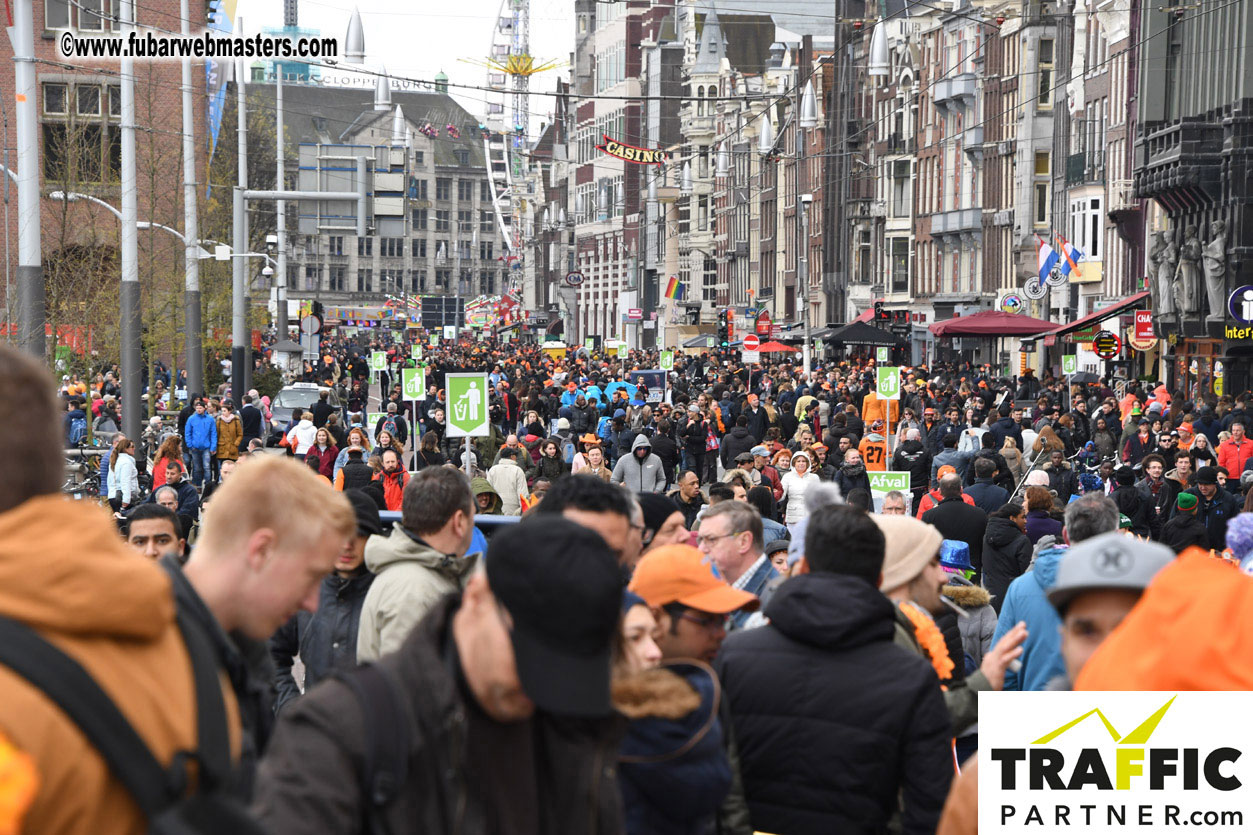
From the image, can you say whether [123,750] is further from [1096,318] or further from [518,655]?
[1096,318]

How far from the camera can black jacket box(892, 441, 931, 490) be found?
19.8m

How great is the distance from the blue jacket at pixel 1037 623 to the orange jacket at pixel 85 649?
3900 mm

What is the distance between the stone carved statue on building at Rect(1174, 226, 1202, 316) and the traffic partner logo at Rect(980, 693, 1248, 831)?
1530 inches

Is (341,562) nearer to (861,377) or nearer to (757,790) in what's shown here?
(757,790)

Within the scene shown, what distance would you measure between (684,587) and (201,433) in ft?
69.3

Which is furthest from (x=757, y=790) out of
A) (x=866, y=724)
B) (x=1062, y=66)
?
(x=1062, y=66)

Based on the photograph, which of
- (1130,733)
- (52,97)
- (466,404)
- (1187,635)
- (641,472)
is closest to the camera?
(1187,635)

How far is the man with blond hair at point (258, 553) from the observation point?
10.4 feet

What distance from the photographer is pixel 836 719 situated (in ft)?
14.0

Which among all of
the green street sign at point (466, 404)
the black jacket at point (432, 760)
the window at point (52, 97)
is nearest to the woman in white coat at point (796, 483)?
the green street sign at point (466, 404)

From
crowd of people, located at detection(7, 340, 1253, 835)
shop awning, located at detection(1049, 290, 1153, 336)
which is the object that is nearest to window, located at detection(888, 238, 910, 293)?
shop awning, located at detection(1049, 290, 1153, 336)

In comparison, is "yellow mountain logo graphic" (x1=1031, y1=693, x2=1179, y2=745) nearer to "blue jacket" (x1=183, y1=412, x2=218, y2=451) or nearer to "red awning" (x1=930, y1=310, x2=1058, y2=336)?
"blue jacket" (x1=183, y1=412, x2=218, y2=451)

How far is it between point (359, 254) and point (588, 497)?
592ft

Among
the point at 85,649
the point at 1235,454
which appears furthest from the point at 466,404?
the point at 85,649
